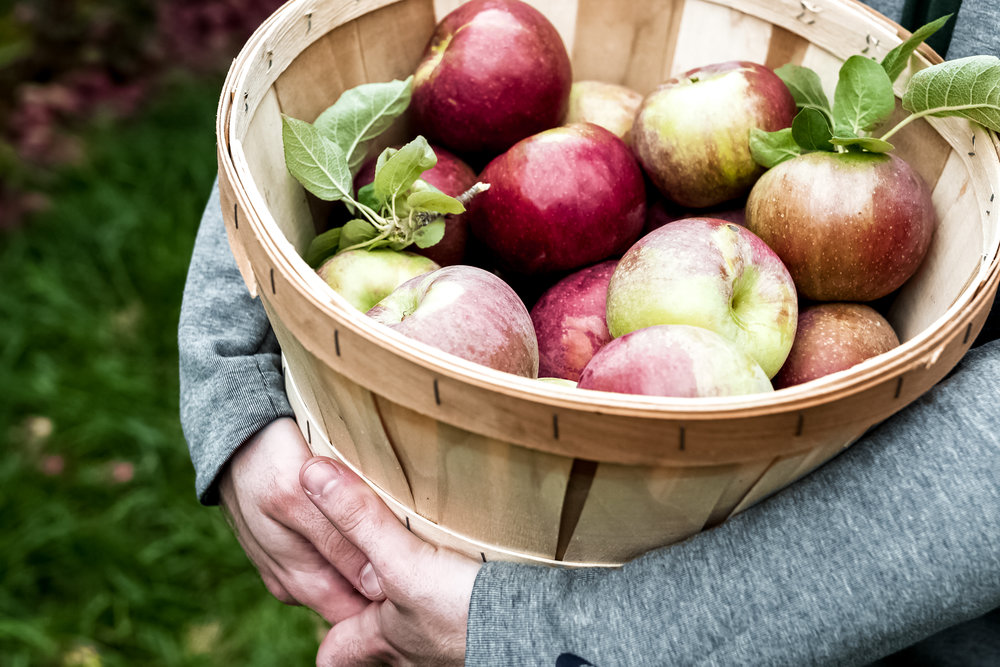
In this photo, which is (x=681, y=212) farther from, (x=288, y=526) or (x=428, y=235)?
(x=288, y=526)

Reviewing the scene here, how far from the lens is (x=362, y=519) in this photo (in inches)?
32.2

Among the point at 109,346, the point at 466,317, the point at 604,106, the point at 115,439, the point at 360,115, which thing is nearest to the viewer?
the point at 466,317

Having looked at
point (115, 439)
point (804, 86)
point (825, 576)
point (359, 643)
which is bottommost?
point (115, 439)

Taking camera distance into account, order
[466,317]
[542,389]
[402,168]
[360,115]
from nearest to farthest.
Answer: [542,389], [466,317], [402,168], [360,115]

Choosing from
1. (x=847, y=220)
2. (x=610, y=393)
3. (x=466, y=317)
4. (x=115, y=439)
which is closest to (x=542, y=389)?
(x=610, y=393)

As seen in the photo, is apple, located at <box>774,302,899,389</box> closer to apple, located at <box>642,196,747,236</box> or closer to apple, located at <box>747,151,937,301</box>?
apple, located at <box>747,151,937,301</box>

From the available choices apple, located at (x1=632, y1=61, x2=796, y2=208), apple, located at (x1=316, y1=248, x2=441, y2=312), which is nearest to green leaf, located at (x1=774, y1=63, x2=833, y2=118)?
apple, located at (x1=632, y1=61, x2=796, y2=208)

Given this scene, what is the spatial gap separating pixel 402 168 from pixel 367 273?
12cm

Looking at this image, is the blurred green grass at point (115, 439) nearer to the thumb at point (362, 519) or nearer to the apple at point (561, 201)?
the thumb at point (362, 519)

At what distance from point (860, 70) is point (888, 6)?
259 mm

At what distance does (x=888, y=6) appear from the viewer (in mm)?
1041

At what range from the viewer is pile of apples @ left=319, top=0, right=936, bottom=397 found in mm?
770

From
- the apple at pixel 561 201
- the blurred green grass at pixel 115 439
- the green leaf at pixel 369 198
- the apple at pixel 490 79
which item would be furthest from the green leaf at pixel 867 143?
the blurred green grass at pixel 115 439

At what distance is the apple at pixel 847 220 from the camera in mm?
829
